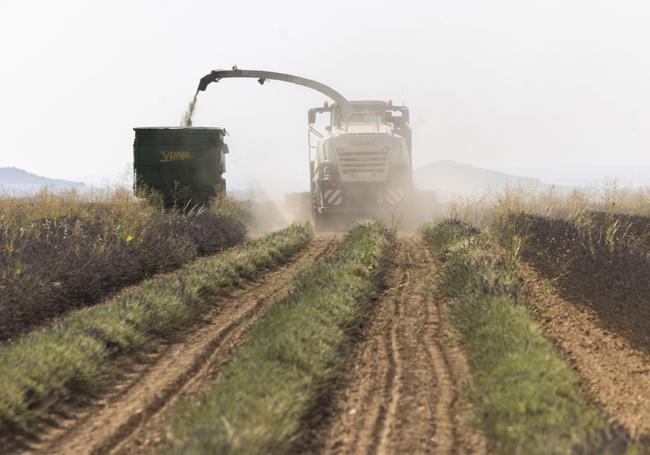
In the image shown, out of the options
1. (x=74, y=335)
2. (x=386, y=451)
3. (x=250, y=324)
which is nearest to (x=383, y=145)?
(x=250, y=324)

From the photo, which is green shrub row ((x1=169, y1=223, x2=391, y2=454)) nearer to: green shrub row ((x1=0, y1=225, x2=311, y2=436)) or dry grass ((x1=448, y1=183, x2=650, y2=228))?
green shrub row ((x1=0, y1=225, x2=311, y2=436))

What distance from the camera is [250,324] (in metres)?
7.90

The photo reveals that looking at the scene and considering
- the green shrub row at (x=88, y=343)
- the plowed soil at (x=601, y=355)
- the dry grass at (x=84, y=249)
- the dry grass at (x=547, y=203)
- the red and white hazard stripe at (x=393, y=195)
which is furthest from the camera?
the red and white hazard stripe at (x=393, y=195)

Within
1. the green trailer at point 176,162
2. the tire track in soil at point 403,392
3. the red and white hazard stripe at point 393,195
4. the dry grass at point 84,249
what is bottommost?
the tire track in soil at point 403,392

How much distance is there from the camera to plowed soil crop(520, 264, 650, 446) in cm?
550

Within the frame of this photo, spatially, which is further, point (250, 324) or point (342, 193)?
point (342, 193)

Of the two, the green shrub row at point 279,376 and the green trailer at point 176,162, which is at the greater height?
the green trailer at point 176,162

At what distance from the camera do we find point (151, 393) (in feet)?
18.6

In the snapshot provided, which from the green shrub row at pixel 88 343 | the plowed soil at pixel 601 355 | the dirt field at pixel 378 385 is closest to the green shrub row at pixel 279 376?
the dirt field at pixel 378 385

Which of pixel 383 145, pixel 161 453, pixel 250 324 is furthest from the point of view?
pixel 383 145

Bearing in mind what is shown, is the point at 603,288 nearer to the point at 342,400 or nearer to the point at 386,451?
the point at 342,400

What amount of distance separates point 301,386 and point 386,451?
101 centimetres

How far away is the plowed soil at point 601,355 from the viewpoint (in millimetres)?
5496

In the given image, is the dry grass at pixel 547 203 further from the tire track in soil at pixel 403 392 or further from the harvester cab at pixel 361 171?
the tire track in soil at pixel 403 392
